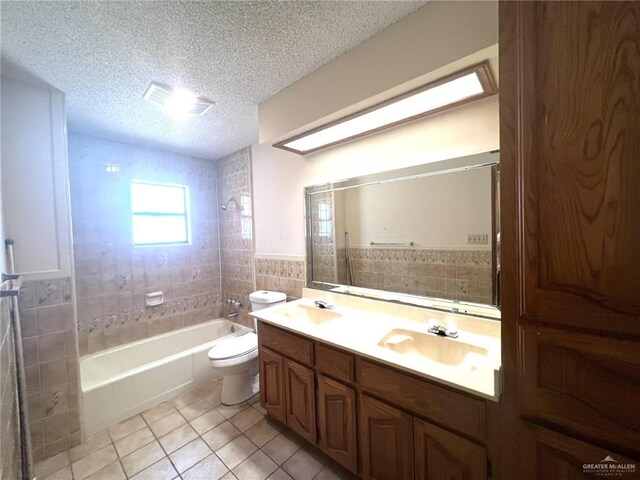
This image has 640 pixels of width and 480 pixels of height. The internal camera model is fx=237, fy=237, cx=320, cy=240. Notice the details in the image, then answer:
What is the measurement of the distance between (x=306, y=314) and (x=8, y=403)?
1.58 m

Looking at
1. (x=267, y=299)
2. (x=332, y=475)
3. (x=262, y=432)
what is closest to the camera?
(x=332, y=475)

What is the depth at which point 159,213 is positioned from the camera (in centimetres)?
273

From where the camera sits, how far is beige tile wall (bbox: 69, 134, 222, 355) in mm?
2231

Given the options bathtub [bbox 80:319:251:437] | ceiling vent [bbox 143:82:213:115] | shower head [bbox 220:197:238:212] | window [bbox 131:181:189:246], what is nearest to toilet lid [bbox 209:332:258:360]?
bathtub [bbox 80:319:251:437]

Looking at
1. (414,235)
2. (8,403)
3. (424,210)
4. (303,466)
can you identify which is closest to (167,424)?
(8,403)

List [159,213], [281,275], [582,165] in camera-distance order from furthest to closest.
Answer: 1. [159,213]
2. [281,275]
3. [582,165]

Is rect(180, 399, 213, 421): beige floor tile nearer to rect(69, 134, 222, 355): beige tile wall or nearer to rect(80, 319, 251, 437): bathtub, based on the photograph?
rect(80, 319, 251, 437): bathtub

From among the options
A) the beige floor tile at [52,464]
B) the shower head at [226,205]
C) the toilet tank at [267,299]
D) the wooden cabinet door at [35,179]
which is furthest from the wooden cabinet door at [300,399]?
the shower head at [226,205]

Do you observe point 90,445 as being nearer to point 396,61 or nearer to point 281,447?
point 281,447

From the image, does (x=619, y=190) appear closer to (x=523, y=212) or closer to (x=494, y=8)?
(x=523, y=212)

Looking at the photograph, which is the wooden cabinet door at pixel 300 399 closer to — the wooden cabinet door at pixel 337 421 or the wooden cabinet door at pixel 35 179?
the wooden cabinet door at pixel 337 421

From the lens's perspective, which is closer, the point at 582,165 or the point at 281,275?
the point at 582,165

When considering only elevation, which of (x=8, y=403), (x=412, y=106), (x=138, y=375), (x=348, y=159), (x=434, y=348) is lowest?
(x=138, y=375)

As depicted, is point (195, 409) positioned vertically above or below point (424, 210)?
below
